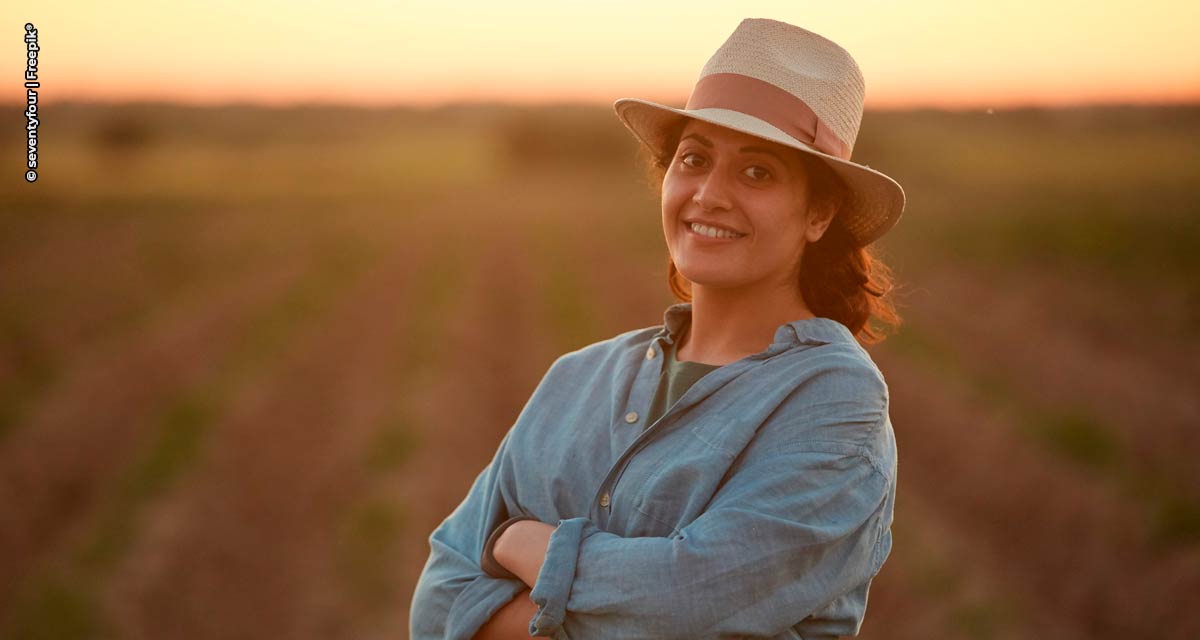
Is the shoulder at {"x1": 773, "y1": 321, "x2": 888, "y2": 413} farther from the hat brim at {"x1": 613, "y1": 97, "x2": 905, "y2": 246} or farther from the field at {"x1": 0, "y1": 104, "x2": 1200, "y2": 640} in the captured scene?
the field at {"x1": 0, "y1": 104, "x2": 1200, "y2": 640}

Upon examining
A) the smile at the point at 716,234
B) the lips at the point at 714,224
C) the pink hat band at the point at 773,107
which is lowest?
the smile at the point at 716,234

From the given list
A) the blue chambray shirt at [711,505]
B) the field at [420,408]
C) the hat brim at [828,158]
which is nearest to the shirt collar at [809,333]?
the blue chambray shirt at [711,505]

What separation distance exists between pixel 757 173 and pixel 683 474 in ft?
1.82

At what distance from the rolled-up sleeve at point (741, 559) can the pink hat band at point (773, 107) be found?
521 mm

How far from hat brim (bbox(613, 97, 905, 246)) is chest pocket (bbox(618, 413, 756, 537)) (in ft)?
1.61

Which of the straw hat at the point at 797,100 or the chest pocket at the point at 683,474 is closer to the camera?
the chest pocket at the point at 683,474

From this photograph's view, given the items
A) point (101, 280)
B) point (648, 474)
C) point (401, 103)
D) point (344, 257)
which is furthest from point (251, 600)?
point (401, 103)

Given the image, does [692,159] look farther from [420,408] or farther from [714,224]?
[420,408]

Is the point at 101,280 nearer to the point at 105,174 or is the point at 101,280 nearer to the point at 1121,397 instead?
the point at 1121,397

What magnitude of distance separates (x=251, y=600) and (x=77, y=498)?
1940mm

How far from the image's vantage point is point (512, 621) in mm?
1963

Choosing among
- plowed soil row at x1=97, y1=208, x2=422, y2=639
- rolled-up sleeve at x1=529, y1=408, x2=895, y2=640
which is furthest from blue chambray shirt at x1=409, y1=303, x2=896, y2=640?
plowed soil row at x1=97, y1=208, x2=422, y2=639

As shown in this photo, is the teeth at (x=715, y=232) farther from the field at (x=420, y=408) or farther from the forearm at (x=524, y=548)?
the field at (x=420, y=408)

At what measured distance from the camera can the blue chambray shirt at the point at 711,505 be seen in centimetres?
173
